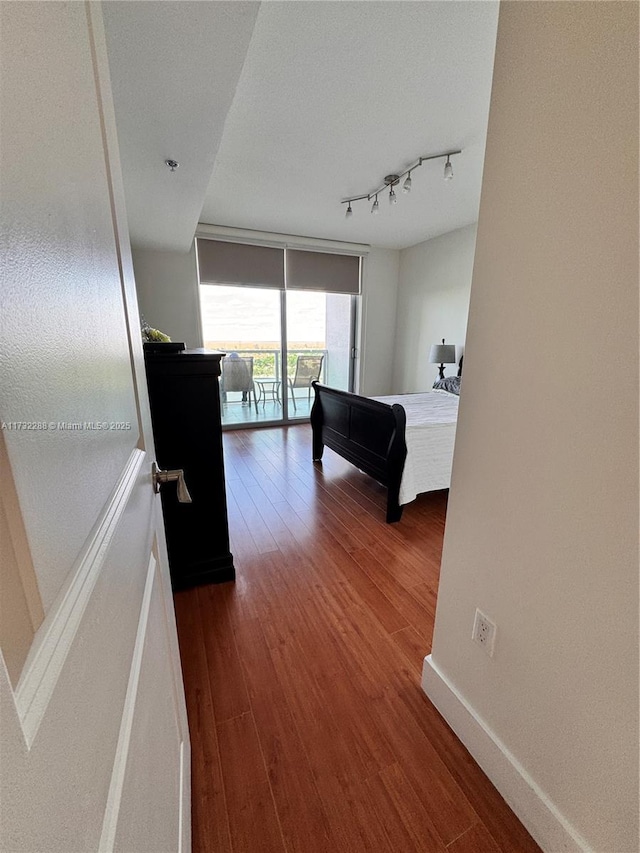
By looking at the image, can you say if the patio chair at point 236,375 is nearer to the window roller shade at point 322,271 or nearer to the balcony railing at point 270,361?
the balcony railing at point 270,361

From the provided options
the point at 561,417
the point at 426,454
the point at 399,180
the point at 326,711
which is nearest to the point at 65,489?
the point at 561,417

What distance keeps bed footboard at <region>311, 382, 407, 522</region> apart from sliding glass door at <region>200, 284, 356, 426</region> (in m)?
1.80

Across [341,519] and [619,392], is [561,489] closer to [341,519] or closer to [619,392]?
[619,392]

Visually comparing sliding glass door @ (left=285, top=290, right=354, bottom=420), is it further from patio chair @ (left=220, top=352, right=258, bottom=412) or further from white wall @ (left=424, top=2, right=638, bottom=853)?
white wall @ (left=424, top=2, right=638, bottom=853)

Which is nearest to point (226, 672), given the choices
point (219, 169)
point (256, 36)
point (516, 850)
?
point (516, 850)

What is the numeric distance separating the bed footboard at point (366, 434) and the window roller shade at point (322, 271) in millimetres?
2141

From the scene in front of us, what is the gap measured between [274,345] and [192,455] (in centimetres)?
367

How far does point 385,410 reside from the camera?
248cm

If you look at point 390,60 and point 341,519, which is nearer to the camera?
point 390,60

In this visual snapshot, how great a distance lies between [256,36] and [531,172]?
5.53ft

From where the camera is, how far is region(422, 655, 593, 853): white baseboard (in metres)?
0.85

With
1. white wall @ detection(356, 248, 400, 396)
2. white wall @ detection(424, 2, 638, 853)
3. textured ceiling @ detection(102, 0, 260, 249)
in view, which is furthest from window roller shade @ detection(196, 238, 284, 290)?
white wall @ detection(424, 2, 638, 853)

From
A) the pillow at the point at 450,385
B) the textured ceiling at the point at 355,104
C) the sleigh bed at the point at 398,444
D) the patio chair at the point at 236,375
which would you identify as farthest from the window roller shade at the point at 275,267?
the sleigh bed at the point at 398,444

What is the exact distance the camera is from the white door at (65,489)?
0.72ft
